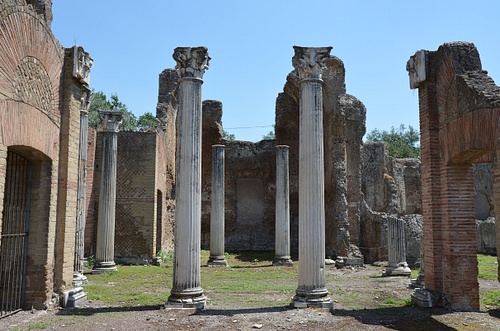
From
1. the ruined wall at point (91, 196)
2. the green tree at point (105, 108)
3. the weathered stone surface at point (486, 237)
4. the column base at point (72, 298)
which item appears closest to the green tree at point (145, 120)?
the green tree at point (105, 108)

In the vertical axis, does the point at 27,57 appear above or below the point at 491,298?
above

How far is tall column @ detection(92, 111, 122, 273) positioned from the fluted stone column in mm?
8795

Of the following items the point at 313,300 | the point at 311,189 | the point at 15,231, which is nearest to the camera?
the point at 15,231

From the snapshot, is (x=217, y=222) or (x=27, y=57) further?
(x=217, y=222)

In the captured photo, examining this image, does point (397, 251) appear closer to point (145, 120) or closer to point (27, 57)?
point (27, 57)

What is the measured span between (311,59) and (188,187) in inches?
139

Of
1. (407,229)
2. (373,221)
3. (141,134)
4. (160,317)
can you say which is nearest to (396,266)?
(407,229)

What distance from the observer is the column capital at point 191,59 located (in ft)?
29.0

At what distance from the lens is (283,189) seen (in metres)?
17.5

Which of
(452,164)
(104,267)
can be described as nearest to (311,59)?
(452,164)

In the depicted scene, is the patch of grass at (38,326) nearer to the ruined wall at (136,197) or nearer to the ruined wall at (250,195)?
the ruined wall at (136,197)

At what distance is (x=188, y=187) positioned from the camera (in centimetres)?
845

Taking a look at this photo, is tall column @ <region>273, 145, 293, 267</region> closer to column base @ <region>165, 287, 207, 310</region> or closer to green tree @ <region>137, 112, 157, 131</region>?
column base @ <region>165, 287, 207, 310</region>

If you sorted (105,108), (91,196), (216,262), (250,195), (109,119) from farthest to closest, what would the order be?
1. (105,108)
2. (250,195)
3. (91,196)
4. (216,262)
5. (109,119)
